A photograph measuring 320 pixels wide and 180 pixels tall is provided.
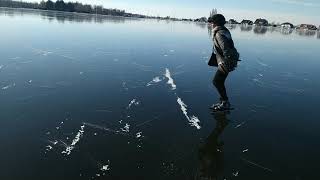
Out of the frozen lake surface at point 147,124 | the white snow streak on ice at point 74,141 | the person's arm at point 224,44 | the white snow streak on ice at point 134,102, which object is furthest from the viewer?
the white snow streak on ice at point 134,102

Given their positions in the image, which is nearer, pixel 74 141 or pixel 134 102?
pixel 74 141

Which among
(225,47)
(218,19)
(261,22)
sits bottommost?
(261,22)

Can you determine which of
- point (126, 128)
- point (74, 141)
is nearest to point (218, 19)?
point (126, 128)

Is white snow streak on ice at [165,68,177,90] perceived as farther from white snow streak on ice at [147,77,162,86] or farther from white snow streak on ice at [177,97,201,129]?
white snow streak on ice at [177,97,201,129]

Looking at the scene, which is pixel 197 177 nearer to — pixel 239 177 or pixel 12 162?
pixel 239 177

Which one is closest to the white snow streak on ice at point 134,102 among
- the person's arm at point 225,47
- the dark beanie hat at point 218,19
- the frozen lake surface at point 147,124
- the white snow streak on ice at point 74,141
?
the frozen lake surface at point 147,124

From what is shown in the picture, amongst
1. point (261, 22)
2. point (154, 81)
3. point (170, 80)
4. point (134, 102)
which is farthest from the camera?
point (261, 22)

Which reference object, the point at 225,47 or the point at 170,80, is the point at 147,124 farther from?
the point at 170,80

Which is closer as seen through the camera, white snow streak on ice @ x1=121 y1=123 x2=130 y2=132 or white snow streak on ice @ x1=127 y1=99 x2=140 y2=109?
white snow streak on ice @ x1=121 y1=123 x2=130 y2=132

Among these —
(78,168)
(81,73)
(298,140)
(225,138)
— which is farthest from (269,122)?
(81,73)

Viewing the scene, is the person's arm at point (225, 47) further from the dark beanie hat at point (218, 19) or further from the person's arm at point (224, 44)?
the dark beanie hat at point (218, 19)

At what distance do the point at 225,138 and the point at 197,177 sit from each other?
146cm

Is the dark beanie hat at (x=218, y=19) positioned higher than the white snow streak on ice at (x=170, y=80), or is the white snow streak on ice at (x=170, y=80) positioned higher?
the dark beanie hat at (x=218, y=19)

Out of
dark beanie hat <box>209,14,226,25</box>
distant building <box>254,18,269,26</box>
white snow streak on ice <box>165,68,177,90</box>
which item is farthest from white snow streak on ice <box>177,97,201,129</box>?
distant building <box>254,18,269,26</box>
